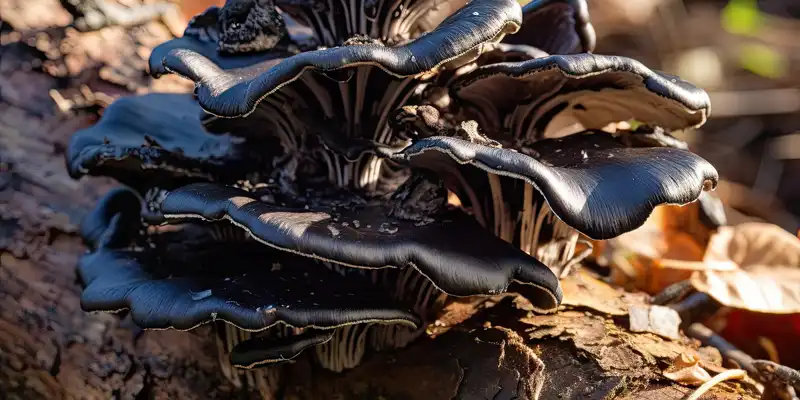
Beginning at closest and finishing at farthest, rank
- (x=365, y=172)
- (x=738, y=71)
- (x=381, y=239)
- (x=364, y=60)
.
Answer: (x=364, y=60)
(x=381, y=239)
(x=365, y=172)
(x=738, y=71)

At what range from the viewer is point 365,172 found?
8.81 feet

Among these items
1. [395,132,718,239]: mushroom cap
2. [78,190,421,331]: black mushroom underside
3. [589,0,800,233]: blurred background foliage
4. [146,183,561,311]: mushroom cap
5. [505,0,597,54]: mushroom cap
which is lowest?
[589,0,800,233]: blurred background foliage

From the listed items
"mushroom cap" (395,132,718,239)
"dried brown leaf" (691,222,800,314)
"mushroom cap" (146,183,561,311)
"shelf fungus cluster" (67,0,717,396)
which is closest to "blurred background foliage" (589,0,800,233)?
"dried brown leaf" (691,222,800,314)

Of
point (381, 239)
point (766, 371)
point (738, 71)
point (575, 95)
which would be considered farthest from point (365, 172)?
point (738, 71)

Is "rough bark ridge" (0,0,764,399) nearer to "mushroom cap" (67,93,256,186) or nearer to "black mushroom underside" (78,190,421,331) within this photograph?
"black mushroom underside" (78,190,421,331)

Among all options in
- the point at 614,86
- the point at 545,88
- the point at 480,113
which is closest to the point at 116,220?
the point at 480,113

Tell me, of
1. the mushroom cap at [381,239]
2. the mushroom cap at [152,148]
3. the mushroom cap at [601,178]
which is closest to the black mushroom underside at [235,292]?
the mushroom cap at [381,239]

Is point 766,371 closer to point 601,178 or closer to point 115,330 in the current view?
point 601,178

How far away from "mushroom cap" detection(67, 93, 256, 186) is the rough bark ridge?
635 millimetres

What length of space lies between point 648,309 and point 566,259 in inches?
15.9

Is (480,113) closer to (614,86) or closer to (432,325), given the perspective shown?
(614,86)

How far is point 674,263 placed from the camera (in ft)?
11.0

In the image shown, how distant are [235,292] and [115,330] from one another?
1.17m

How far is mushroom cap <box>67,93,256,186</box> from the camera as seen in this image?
269 centimetres
